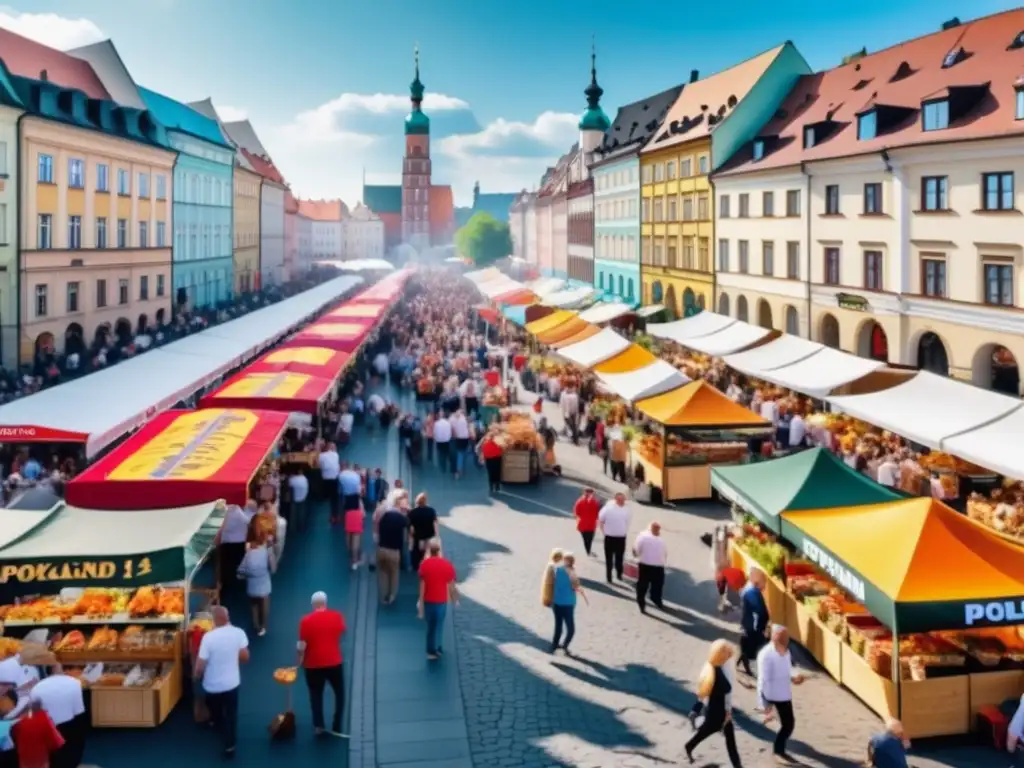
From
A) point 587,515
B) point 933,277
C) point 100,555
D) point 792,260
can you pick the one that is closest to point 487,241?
point 792,260

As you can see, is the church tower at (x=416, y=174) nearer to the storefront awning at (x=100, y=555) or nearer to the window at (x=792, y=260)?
the window at (x=792, y=260)

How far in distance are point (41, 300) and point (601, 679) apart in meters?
32.6

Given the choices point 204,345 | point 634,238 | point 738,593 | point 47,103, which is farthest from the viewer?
point 634,238

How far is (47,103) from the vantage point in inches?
1480

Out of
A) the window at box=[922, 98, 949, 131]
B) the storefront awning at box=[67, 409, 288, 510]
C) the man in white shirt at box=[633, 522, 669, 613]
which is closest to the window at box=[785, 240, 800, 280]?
the window at box=[922, 98, 949, 131]

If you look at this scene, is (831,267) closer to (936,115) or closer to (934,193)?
(934,193)

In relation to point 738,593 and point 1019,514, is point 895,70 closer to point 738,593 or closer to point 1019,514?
point 1019,514

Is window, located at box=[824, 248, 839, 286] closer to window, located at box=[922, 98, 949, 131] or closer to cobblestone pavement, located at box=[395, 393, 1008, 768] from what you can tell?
window, located at box=[922, 98, 949, 131]

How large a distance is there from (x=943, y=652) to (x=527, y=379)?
92.7 ft

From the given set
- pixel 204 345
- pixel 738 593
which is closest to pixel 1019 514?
pixel 738 593

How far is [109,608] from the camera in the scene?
11.1m

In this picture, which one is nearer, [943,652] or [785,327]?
[943,652]

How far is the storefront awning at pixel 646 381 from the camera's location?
23.1 metres

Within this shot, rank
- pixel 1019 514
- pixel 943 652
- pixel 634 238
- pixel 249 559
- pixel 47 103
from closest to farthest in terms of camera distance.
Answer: pixel 943 652
pixel 249 559
pixel 1019 514
pixel 47 103
pixel 634 238
